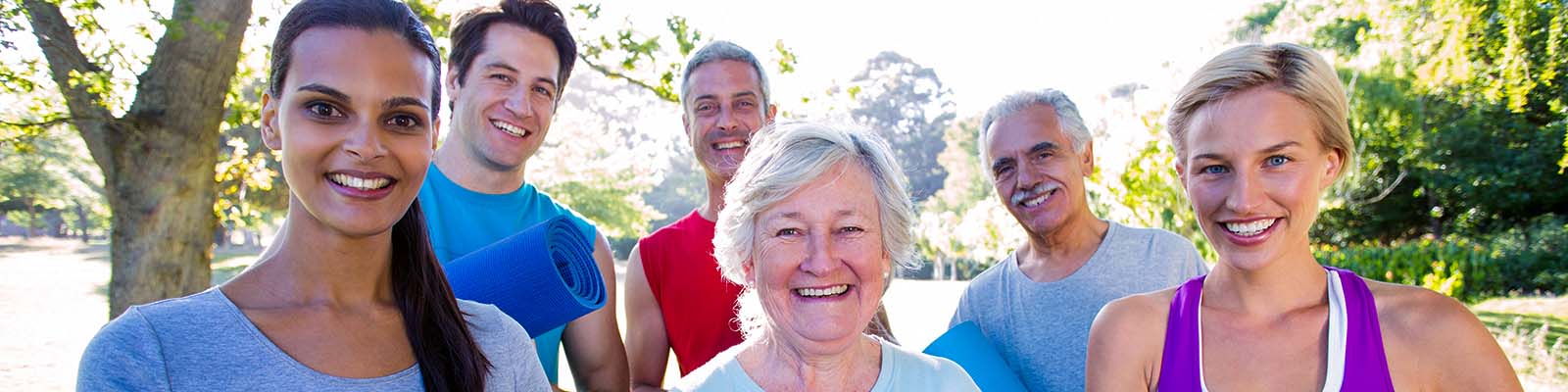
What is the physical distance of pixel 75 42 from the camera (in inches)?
202

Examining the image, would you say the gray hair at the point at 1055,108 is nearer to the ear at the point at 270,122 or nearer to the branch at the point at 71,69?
the ear at the point at 270,122

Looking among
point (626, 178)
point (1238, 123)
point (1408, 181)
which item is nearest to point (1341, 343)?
point (1238, 123)

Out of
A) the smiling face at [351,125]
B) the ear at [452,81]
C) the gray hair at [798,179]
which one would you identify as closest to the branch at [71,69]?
A: the ear at [452,81]

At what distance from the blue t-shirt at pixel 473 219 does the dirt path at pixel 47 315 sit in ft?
12.2

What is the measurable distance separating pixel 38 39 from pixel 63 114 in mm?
567

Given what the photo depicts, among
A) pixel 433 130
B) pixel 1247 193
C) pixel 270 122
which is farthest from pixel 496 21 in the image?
pixel 1247 193

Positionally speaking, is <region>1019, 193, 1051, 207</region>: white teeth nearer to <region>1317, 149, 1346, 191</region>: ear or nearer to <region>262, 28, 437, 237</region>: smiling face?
<region>1317, 149, 1346, 191</region>: ear

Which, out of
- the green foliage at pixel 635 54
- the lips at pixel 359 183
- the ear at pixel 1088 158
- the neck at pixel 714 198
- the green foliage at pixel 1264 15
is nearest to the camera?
the lips at pixel 359 183

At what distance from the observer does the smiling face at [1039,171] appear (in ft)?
10.9

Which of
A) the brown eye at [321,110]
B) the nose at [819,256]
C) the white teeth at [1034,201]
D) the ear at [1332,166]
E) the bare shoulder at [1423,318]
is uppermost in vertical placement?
the brown eye at [321,110]

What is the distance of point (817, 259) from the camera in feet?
7.16

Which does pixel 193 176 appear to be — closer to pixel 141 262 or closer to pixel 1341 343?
pixel 141 262

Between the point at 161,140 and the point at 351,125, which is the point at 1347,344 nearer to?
the point at 351,125

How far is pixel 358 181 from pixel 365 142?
Answer: 0.28ft
